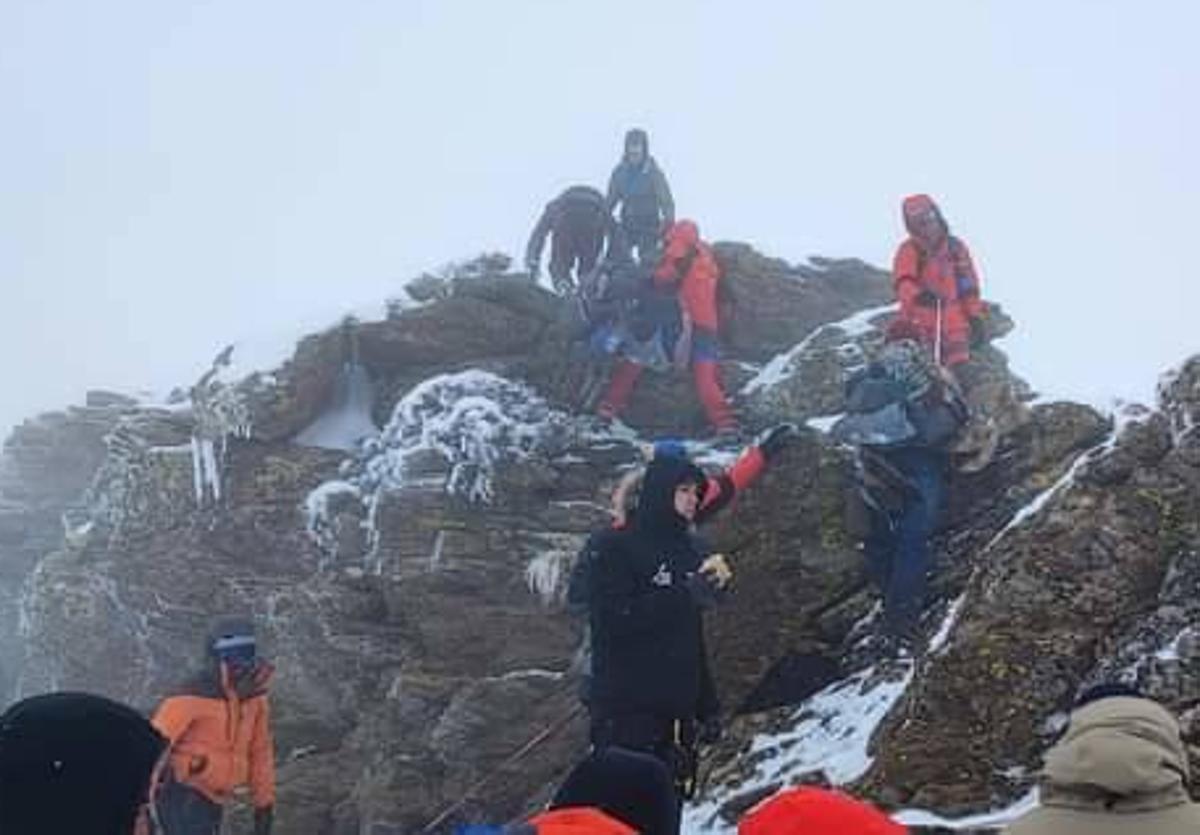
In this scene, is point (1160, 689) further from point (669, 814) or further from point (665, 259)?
point (665, 259)

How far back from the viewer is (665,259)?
51.4ft

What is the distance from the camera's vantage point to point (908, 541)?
11.6 meters

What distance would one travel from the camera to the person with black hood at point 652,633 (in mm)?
8891

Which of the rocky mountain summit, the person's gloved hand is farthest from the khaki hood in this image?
the person's gloved hand

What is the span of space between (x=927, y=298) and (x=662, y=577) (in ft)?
18.7

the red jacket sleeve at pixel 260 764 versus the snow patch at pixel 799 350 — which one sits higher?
the snow patch at pixel 799 350

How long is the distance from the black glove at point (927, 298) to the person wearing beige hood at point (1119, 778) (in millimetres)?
9324

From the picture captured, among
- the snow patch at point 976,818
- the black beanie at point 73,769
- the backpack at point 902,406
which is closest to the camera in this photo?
the black beanie at point 73,769

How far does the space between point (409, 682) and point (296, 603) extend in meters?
1.91

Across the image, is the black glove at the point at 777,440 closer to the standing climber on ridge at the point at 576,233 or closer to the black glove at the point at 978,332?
the black glove at the point at 978,332

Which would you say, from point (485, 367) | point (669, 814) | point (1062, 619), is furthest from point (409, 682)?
point (669, 814)

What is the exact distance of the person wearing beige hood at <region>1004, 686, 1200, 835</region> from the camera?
4305mm

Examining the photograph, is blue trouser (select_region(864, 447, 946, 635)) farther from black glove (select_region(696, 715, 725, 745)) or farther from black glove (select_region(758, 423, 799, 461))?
black glove (select_region(696, 715, 725, 745))

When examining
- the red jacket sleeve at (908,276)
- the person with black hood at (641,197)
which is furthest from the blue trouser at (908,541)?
the person with black hood at (641,197)
